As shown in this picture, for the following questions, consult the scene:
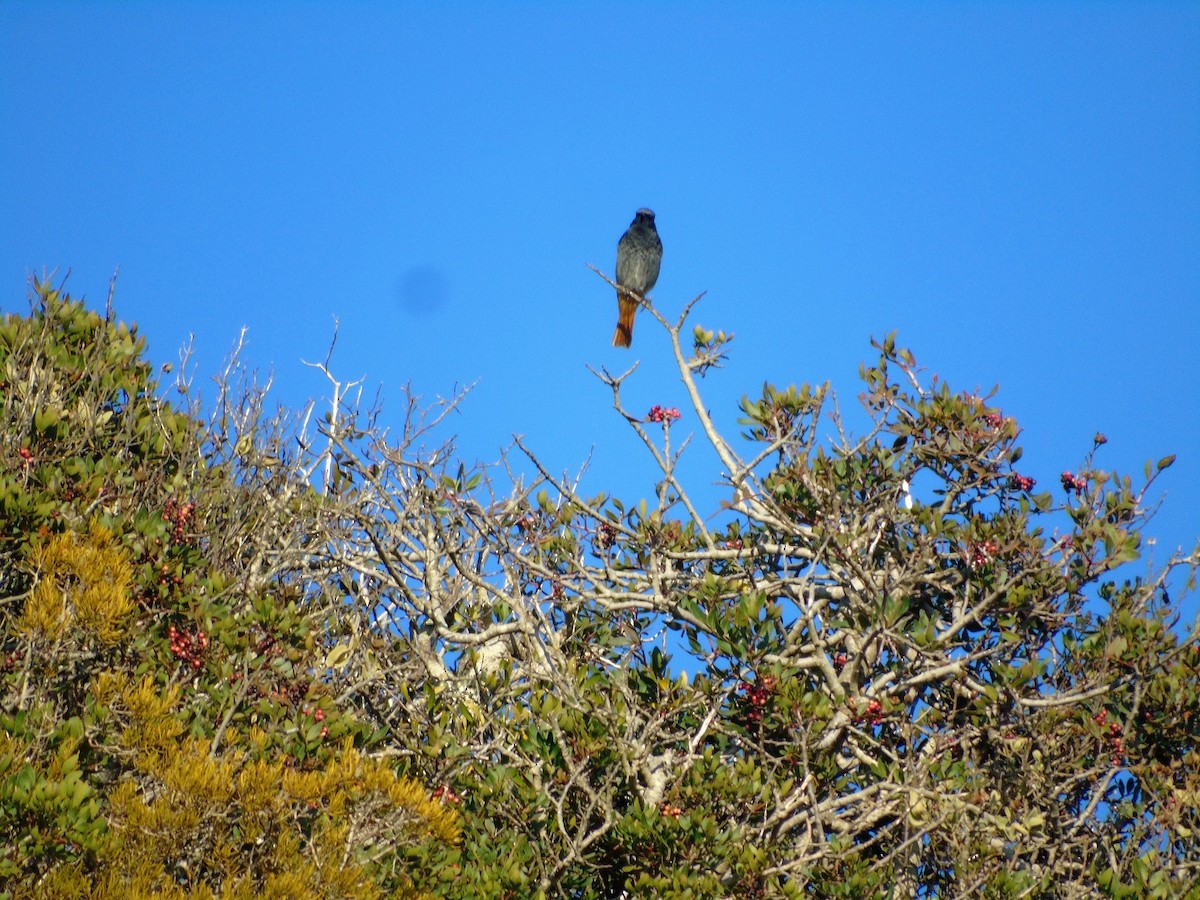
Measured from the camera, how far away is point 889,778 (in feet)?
20.4

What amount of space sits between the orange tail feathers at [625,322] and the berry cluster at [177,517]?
17.8 feet

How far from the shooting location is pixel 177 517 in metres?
6.60

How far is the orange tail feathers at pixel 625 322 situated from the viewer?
11.4m

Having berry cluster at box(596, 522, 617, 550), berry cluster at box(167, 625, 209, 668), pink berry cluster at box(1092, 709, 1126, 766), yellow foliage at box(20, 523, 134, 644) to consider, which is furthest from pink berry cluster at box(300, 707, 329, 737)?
pink berry cluster at box(1092, 709, 1126, 766)

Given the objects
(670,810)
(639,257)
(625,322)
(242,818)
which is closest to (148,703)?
(242,818)

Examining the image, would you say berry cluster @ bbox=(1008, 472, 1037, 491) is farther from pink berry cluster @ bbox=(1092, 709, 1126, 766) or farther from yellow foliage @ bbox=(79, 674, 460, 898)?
yellow foliage @ bbox=(79, 674, 460, 898)

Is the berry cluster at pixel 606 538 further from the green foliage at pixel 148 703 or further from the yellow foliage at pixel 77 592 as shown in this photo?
the yellow foliage at pixel 77 592

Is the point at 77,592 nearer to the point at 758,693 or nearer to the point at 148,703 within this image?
the point at 148,703

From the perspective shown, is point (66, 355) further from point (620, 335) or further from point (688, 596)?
point (620, 335)

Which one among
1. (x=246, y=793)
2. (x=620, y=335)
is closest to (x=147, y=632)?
(x=246, y=793)

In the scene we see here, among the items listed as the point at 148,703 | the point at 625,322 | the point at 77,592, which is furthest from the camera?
the point at 625,322

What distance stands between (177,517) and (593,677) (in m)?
2.20

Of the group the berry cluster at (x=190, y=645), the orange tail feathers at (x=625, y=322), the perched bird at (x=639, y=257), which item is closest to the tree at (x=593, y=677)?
the berry cluster at (x=190, y=645)

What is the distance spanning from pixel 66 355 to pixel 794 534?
402 cm
